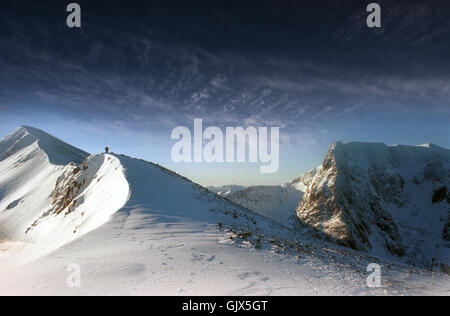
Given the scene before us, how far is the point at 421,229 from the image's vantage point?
65.3 metres

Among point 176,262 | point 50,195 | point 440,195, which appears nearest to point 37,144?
point 50,195

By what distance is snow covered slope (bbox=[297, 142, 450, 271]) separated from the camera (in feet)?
187

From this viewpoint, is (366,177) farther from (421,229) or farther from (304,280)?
(304,280)

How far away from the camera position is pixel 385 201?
245 ft

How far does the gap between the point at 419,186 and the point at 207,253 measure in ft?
347

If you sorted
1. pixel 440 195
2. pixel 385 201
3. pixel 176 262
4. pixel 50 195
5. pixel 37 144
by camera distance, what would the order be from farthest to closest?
pixel 385 201 < pixel 440 195 < pixel 37 144 < pixel 50 195 < pixel 176 262

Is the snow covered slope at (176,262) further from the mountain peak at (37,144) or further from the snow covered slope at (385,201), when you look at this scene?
the snow covered slope at (385,201)

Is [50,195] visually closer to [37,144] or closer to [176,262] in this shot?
[37,144]

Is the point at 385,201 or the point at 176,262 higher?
the point at 176,262

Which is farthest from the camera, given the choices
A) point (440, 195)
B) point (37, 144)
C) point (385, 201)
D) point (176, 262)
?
point (385, 201)

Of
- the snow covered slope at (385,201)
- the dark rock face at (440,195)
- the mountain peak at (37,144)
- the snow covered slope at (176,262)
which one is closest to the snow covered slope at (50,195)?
the mountain peak at (37,144)

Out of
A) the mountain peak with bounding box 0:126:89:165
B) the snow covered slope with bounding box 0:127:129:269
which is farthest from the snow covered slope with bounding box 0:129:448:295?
the mountain peak with bounding box 0:126:89:165

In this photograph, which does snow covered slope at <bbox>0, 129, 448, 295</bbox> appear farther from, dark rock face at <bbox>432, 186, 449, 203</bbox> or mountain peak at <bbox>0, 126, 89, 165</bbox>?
dark rock face at <bbox>432, 186, 449, 203</bbox>
